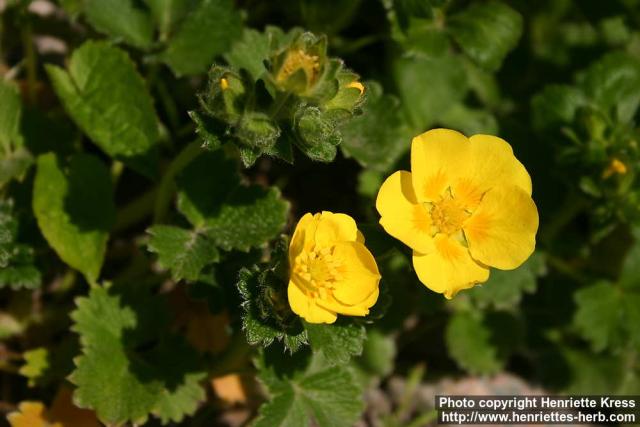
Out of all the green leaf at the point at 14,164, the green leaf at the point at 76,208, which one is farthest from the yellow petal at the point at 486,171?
the green leaf at the point at 14,164

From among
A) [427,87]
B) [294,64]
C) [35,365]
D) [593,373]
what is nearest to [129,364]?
[35,365]

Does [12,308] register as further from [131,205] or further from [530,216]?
[530,216]

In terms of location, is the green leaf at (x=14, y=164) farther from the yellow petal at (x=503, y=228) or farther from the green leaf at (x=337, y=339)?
the yellow petal at (x=503, y=228)

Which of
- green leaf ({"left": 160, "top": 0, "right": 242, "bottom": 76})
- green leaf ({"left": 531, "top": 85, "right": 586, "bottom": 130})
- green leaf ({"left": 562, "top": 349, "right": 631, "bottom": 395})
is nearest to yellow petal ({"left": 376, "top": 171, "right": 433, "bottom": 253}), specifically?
green leaf ({"left": 160, "top": 0, "right": 242, "bottom": 76})

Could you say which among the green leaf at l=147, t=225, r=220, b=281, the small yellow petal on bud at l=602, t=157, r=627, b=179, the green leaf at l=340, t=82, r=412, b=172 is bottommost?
Answer: the small yellow petal on bud at l=602, t=157, r=627, b=179

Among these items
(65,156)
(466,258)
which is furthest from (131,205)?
(466,258)

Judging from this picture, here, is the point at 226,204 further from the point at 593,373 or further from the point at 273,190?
the point at 593,373

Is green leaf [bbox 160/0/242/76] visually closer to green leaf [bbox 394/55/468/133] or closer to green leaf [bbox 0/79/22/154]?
green leaf [bbox 0/79/22/154]
